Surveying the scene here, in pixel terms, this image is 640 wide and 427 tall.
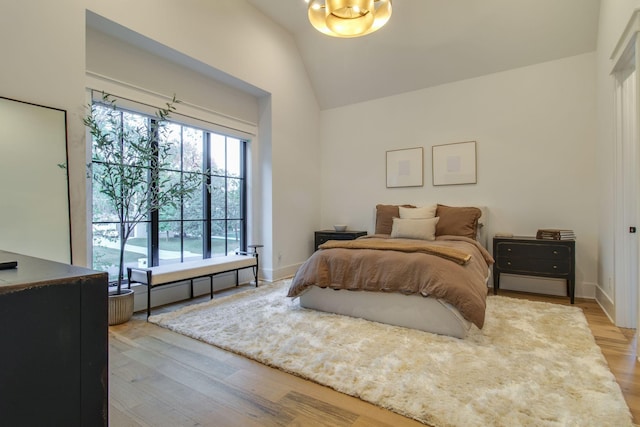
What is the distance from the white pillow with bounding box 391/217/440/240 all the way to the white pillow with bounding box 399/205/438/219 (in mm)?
Answer: 152

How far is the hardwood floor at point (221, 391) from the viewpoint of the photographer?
5.08 ft

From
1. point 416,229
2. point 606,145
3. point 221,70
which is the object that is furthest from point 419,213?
point 221,70

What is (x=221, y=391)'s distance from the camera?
5.88 ft

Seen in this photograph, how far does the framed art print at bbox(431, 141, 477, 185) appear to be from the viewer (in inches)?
169

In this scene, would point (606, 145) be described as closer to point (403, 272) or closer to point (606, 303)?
point (606, 303)

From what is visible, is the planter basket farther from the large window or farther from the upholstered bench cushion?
the large window

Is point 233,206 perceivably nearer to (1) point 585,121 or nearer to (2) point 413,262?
(2) point 413,262

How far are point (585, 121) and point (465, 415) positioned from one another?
12.4 ft

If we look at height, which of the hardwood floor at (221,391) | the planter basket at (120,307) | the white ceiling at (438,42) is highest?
the white ceiling at (438,42)

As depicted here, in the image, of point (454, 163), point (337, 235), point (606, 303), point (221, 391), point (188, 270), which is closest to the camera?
point (221, 391)

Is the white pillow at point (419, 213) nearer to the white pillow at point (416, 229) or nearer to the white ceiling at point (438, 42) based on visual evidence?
the white pillow at point (416, 229)

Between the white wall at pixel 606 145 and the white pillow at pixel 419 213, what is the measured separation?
1.68 meters

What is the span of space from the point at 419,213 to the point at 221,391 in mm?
3159

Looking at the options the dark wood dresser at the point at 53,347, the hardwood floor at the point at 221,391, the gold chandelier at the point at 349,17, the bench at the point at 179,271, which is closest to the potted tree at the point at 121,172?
the bench at the point at 179,271
